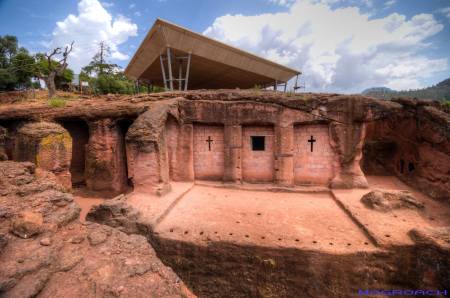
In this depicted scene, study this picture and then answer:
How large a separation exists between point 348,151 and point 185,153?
7.20 m

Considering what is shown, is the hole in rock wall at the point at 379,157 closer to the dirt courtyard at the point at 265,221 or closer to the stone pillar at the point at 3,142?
the dirt courtyard at the point at 265,221

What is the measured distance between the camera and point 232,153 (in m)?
9.46

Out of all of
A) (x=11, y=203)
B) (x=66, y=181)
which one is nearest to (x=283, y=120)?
(x=11, y=203)

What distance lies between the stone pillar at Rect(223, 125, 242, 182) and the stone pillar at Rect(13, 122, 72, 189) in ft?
21.7

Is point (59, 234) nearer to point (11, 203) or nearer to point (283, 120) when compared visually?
point (11, 203)

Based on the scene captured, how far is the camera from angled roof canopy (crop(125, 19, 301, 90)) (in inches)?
530

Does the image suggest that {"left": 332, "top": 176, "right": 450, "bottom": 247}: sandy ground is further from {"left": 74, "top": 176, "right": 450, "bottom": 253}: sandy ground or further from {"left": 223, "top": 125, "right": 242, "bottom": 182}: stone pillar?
{"left": 223, "top": 125, "right": 242, "bottom": 182}: stone pillar

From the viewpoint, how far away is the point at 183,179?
9.61m

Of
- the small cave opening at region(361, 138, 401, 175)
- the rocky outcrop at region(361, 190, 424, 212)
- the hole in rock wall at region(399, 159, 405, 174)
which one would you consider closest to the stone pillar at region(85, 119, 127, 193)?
the rocky outcrop at region(361, 190, 424, 212)

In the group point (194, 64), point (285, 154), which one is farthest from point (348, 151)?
point (194, 64)

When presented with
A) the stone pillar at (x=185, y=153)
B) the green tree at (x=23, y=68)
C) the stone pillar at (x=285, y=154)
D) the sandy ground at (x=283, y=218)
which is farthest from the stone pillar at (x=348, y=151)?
the green tree at (x=23, y=68)

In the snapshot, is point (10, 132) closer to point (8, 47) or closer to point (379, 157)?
point (379, 157)

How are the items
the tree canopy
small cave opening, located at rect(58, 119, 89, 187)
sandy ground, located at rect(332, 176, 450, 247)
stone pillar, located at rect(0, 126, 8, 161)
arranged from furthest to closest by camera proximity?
the tree canopy → small cave opening, located at rect(58, 119, 89, 187) → stone pillar, located at rect(0, 126, 8, 161) → sandy ground, located at rect(332, 176, 450, 247)

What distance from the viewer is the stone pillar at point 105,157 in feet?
30.2
